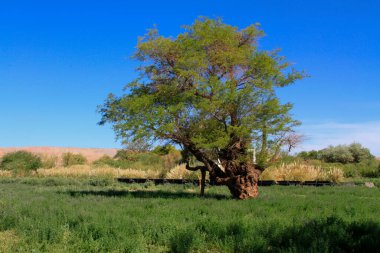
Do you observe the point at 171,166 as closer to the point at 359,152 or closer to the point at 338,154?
the point at 338,154

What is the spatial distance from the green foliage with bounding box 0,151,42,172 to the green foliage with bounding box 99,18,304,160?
91.2ft

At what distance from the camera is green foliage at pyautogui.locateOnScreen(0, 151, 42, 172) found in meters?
41.3

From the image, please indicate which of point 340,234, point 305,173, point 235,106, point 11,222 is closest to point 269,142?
point 235,106

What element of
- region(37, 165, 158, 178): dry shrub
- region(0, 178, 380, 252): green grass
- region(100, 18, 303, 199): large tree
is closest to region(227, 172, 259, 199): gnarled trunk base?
region(100, 18, 303, 199): large tree

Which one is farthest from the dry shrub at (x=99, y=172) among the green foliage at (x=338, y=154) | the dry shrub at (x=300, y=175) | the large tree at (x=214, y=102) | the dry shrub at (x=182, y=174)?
the green foliage at (x=338, y=154)

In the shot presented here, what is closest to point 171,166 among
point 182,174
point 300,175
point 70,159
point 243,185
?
point 182,174

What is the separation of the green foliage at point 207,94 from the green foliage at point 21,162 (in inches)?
1095

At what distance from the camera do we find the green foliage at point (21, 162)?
4128 centimetres

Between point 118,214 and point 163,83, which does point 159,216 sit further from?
point 163,83

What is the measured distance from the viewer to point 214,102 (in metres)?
15.1

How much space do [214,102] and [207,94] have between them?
77cm

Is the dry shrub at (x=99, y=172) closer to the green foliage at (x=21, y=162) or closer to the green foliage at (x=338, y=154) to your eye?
the green foliage at (x=21, y=162)

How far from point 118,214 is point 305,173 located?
60.9ft

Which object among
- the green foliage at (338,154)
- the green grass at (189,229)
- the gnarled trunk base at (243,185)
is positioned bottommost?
the green grass at (189,229)
